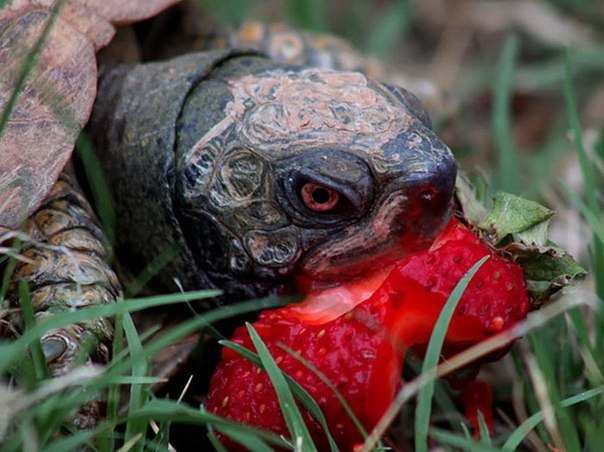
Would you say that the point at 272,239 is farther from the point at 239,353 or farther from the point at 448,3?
the point at 448,3

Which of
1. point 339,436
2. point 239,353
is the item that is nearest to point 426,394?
point 339,436

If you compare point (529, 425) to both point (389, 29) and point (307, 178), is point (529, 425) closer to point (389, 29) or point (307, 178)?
point (307, 178)

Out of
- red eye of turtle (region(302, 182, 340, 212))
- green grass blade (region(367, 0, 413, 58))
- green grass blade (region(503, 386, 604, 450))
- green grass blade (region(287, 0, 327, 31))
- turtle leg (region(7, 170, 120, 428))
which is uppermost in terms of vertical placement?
red eye of turtle (region(302, 182, 340, 212))

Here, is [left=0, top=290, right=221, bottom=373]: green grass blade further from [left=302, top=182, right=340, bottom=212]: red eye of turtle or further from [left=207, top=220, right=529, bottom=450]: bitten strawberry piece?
[left=302, top=182, right=340, bottom=212]: red eye of turtle

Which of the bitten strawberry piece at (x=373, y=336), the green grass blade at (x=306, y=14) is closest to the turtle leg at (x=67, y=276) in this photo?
the bitten strawberry piece at (x=373, y=336)

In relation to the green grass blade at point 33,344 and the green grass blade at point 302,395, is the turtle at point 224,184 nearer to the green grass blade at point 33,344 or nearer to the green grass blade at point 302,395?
the green grass blade at point 33,344

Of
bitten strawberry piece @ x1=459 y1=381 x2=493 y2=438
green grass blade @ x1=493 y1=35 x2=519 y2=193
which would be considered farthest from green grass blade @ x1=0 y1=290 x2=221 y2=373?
green grass blade @ x1=493 y1=35 x2=519 y2=193

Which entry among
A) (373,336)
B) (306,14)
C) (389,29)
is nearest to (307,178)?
(373,336)

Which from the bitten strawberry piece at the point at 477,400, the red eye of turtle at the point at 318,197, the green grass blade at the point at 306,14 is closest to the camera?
the red eye of turtle at the point at 318,197
